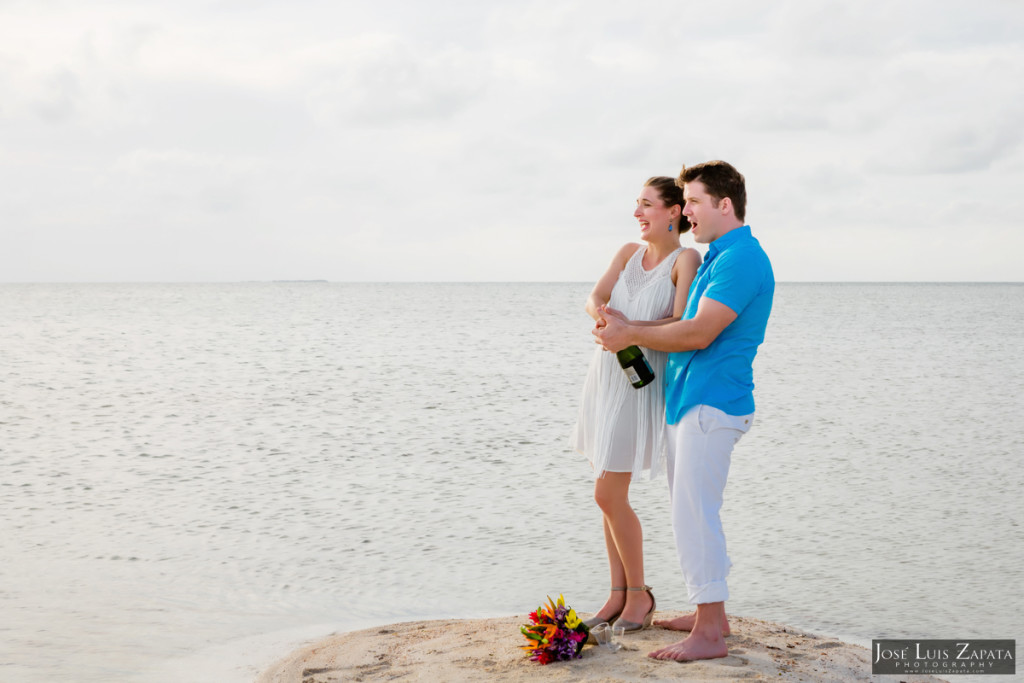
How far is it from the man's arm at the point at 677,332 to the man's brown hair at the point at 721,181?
451mm

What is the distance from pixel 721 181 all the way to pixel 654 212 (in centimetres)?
41

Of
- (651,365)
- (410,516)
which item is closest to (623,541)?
(651,365)

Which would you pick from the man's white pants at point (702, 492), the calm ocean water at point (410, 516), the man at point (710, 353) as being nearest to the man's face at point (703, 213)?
the man at point (710, 353)

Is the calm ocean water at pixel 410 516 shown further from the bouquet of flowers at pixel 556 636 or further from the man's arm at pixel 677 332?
the man's arm at pixel 677 332

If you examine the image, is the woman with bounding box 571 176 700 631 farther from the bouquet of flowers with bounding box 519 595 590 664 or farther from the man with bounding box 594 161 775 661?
the bouquet of flowers with bounding box 519 595 590 664

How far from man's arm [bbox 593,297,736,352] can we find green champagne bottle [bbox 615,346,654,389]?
96mm

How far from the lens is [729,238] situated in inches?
142

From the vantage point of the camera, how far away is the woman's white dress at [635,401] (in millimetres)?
3947

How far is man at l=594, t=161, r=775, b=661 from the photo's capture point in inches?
139

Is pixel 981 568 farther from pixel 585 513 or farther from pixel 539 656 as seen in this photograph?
pixel 539 656

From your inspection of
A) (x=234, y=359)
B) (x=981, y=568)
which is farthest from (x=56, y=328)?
(x=981, y=568)

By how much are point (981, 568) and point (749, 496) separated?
7.82 ft

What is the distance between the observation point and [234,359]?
2439 cm

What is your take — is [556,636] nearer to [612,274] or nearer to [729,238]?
[612,274]
